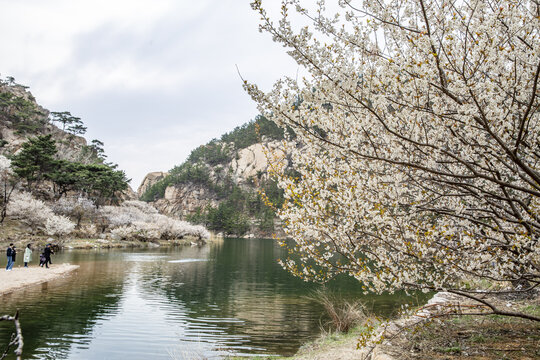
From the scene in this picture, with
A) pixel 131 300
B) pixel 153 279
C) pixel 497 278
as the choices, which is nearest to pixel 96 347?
pixel 131 300

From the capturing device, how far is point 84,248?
39938mm

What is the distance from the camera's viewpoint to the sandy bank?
54.3ft

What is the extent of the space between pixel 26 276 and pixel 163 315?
34.9 ft

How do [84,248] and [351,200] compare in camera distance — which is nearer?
[351,200]

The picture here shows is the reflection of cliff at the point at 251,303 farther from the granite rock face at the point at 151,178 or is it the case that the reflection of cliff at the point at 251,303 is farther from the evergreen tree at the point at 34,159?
the granite rock face at the point at 151,178

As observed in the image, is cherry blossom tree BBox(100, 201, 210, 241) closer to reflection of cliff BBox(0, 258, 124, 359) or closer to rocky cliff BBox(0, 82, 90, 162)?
rocky cliff BBox(0, 82, 90, 162)

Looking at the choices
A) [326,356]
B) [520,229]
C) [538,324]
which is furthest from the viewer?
[326,356]

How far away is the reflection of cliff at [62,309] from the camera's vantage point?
33.7 ft

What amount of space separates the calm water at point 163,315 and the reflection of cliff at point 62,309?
0.09 feet

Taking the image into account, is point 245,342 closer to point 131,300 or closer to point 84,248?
point 131,300

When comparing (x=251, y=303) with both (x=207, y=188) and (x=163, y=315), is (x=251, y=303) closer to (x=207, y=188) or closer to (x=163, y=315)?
(x=163, y=315)

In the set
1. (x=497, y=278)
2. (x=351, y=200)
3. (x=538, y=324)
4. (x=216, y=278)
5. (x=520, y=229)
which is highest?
(x=351, y=200)

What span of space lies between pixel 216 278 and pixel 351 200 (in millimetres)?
19742

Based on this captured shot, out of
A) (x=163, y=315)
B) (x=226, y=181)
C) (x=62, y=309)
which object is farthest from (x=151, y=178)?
(x=163, y=315)
